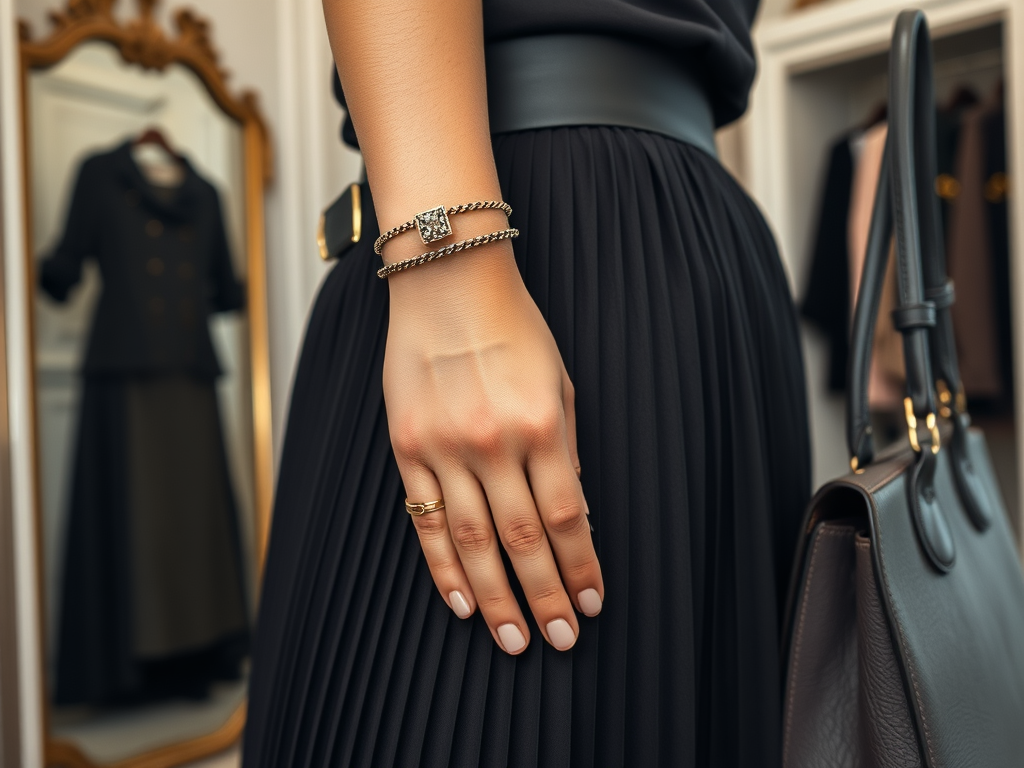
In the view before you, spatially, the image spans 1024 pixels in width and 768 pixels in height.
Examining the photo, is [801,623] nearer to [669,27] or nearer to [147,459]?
[669,27]

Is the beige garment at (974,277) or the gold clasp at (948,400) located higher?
the beige garment at (974,277)

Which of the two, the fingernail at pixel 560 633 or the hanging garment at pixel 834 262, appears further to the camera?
the hanging garment at pixel 834 262

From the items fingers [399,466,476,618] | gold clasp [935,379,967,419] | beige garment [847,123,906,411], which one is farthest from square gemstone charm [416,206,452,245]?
beige garment [847,123,906,411]

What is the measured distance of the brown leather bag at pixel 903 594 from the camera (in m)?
0.38

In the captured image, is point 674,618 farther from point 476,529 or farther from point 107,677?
point 107,677

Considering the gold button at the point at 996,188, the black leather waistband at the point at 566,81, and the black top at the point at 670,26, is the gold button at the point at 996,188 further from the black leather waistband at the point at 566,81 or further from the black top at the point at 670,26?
the black leather waistband at the point at 566,81

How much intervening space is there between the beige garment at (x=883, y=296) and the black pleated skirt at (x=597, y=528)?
1.48 meters

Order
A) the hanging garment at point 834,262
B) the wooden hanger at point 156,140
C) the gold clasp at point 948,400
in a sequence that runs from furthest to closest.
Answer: the hanging garment at point 834,262
the wooden hanger at point 156,140
the gold clasp at point 948,400

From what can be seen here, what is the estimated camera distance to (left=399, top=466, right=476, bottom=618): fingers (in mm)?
364

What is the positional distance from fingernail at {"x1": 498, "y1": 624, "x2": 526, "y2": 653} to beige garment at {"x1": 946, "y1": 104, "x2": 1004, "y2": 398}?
1.66 m

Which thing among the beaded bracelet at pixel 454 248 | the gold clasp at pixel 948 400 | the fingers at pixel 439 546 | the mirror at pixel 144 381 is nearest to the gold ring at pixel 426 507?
the fingers at pixel 439 546

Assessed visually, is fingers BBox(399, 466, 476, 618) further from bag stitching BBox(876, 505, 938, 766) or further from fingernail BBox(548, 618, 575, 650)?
bag stitching BBox(876, 505, 938, 766)

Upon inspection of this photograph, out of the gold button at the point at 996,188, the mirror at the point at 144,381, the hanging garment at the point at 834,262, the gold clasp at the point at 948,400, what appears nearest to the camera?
the gold clasp at the point at 948,400

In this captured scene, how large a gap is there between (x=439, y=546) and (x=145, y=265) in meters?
1.27
